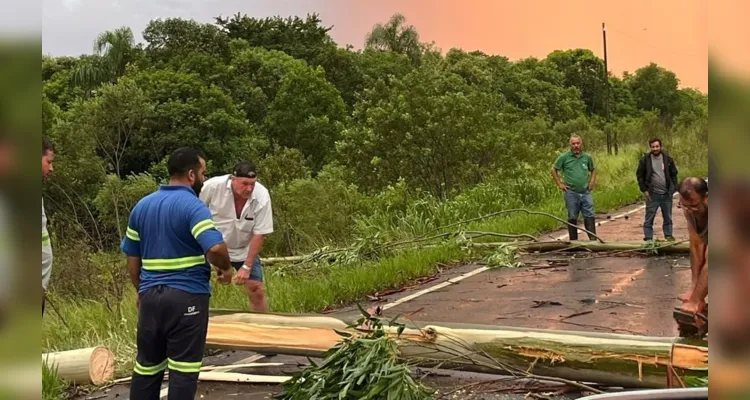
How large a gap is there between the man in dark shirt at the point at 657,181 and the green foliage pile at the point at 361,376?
7823mm

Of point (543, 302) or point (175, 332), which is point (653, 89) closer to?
point (543, 302)

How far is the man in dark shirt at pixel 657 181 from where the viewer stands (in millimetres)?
11469

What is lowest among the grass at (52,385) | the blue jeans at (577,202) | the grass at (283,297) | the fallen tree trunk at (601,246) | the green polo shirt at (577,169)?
the grass at (52,385)

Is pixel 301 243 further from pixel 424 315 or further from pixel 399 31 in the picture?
pixel 399 31

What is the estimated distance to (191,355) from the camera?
4.52 m

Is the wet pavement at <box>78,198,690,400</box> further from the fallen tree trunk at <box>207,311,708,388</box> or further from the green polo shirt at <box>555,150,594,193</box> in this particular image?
the green polo shirt at <box>555,150,594,193</box>

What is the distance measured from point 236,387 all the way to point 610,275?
6.05 meters

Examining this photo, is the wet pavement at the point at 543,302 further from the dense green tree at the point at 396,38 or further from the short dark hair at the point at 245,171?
the dense green tree at the point at 396,38

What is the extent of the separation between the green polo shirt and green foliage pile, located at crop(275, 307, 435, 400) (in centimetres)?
737

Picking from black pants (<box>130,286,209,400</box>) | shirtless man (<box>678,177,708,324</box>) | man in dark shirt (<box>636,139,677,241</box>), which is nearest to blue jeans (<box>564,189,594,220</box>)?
man in dark shirt (<box>636,139,677,241</box>)

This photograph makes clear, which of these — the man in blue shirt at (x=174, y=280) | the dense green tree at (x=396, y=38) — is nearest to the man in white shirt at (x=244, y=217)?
the man in blue shirt at (x=174, y=280)

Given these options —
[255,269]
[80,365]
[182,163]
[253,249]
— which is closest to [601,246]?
[255,269]

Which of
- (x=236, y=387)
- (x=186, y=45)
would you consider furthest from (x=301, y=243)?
(x=186, y=45)
